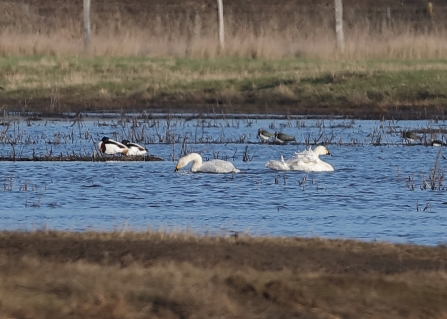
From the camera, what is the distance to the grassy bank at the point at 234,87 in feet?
81.7

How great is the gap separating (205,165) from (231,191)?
1429 mm

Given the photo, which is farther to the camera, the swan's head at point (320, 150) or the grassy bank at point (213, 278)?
the swan's head at point (320, 150)

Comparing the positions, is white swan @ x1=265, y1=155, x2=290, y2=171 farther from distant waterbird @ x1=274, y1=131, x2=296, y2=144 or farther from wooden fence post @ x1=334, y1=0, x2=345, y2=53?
wooden fence post @ x1=334, y1=0, x2=345, y2=53

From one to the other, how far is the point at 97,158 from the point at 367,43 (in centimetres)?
1803

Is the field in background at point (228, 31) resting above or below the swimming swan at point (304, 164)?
above

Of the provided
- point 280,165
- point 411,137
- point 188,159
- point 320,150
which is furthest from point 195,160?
point 411,137

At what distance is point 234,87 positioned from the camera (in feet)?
85.9

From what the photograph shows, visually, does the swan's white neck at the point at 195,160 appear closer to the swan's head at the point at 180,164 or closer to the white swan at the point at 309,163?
the swan's head at the point at 180,164

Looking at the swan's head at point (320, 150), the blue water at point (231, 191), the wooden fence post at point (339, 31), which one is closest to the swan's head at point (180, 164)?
the blue water at point (231, 191)

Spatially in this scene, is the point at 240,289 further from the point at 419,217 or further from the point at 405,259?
the point at 419,217

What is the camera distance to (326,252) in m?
8.41

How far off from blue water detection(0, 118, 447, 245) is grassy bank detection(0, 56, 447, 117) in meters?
5.03

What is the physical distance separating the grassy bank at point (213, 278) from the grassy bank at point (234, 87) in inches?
614

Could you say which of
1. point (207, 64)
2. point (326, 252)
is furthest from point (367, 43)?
point (326, 252)
